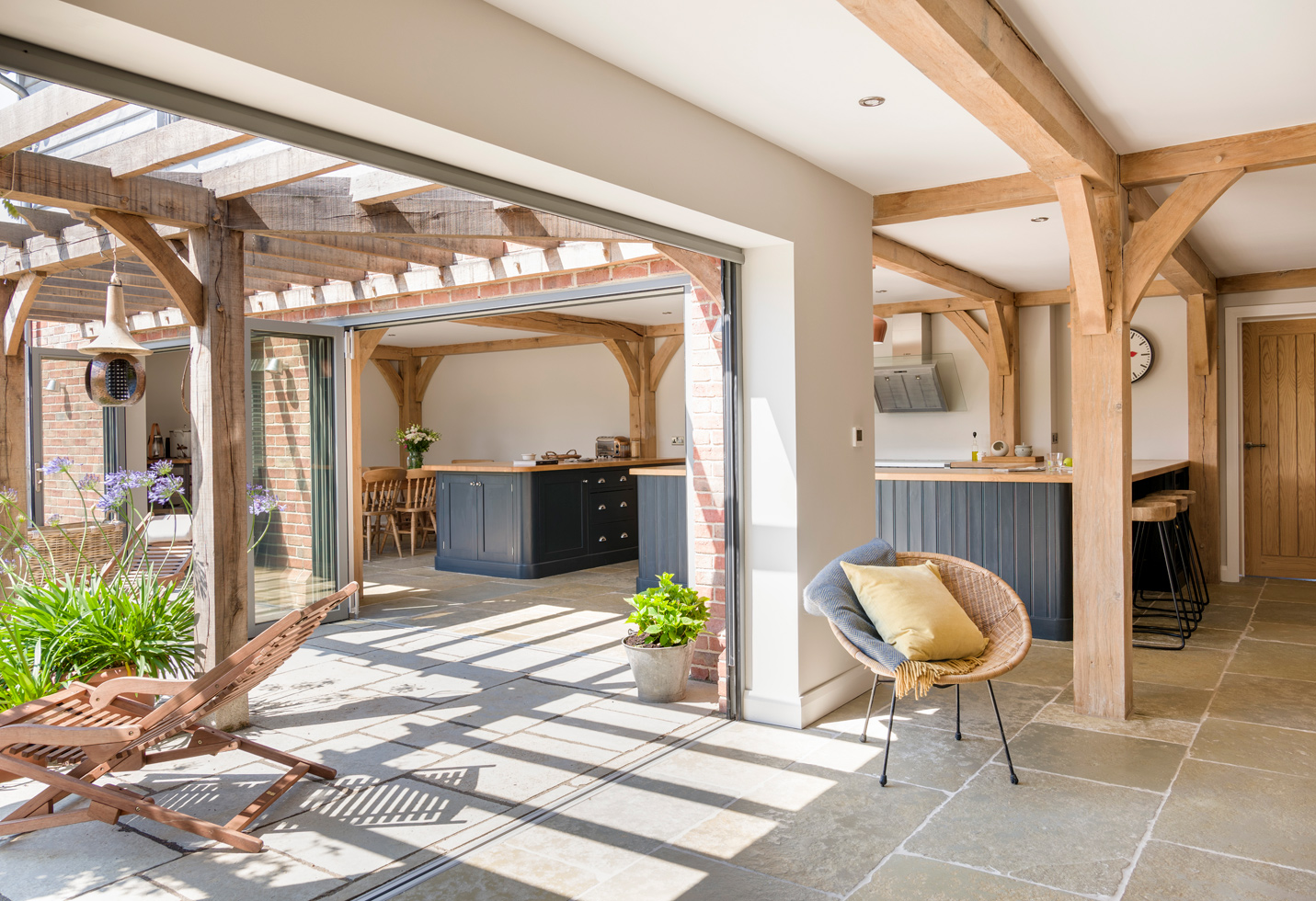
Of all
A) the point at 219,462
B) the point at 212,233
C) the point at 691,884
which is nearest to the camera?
the point at 691,884

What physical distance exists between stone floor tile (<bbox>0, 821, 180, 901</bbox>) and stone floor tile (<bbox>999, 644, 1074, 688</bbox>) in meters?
3.53

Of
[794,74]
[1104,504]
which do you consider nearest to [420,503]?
[1104,504]

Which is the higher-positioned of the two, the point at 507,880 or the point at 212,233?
the point at 212,233

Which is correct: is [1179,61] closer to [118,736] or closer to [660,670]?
[660,670]

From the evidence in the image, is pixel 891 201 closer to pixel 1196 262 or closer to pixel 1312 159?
pixel 1312 159

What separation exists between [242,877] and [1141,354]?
25.3ft

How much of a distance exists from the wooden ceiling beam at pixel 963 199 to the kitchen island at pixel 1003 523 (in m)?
1.77

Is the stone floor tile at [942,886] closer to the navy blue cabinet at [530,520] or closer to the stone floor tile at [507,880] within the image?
the stone floor tile at [507,880]

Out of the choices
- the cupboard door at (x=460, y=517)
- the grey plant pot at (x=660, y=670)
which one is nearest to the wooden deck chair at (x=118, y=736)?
the grey plant pot at (x=660, y=670)

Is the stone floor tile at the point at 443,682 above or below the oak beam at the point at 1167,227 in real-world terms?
below

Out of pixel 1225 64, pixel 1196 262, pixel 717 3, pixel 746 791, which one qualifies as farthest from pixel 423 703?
pixel 1196 262

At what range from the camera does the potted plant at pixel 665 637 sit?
4.09 m

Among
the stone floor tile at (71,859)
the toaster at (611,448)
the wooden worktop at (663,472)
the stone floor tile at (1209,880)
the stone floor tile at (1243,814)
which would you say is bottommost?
the stone floor tile at (1243,814)

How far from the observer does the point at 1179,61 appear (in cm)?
285
